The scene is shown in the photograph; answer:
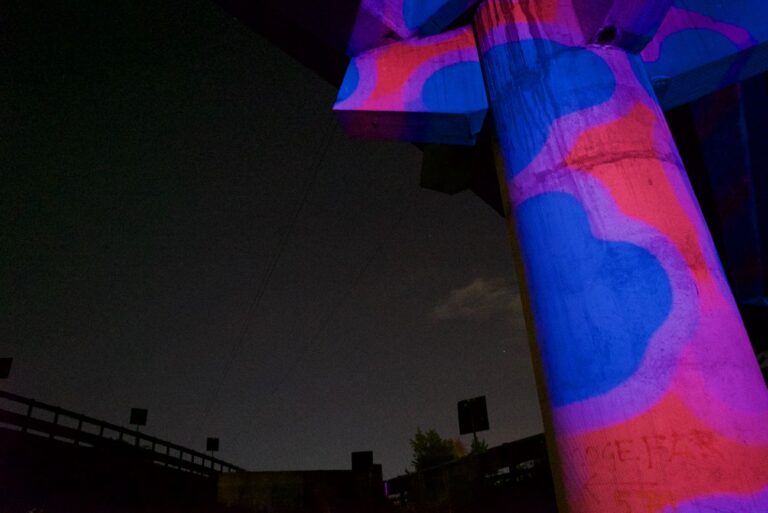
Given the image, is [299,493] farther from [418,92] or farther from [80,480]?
[418,92]

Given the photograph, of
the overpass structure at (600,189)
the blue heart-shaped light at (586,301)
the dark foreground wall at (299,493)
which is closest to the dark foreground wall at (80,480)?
the dark foreground wall at (299,493)

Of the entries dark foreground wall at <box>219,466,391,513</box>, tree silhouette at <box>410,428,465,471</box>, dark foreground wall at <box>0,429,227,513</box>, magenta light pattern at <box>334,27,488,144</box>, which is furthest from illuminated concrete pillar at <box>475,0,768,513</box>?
tree silhouette at <box>410,428,465,471</box>

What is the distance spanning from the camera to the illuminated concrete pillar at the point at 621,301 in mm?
2230

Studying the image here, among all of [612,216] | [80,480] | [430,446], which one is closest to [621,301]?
[612,216]

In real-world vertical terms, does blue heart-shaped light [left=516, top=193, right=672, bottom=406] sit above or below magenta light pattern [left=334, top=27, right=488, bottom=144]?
below

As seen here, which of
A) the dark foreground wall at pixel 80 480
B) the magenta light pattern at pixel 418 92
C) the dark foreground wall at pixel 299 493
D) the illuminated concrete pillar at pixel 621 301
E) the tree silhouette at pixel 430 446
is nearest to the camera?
the illuminated concrete pillar at pixel 621 301

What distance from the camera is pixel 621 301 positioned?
2.53 meters

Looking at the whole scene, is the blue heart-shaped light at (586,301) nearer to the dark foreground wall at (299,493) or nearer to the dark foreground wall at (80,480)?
the dark foreground wall at (80,480)

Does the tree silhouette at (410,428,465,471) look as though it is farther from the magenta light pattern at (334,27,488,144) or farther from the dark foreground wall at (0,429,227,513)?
the magenta light pattern at (334,27,488,144)

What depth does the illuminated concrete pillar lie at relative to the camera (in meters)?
2.23

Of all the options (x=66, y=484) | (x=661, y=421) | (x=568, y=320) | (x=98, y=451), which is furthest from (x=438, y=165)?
(x=98, y=451)

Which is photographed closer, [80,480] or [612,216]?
[612,216]

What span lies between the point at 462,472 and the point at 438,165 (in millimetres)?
14215

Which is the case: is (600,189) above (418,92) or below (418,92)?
below
